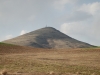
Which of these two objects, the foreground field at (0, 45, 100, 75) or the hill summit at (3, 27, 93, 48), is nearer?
the foreground field at (0, 45, 100, 75)

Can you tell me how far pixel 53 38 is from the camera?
431 feet

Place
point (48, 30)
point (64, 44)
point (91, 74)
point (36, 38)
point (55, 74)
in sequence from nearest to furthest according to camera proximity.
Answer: point (55, 74) < point (91, 74) < point (64, 44) < point (36, 38) < point (48, 30)

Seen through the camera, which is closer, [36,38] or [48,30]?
[36,38]

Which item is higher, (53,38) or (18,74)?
(53,38)

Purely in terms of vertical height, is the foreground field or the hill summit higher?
the hill summit

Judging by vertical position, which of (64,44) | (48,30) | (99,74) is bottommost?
(99,74)

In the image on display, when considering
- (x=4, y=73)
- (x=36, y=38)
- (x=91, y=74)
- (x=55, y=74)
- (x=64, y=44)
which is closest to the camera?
(x=4, y=73)

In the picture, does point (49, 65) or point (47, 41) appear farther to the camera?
point (47, 41)

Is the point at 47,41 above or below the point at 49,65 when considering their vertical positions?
above

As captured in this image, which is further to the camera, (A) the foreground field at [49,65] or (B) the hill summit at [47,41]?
(B) the hill summit at [47,41]

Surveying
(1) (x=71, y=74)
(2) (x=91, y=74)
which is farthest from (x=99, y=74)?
(1) (x=71, y=74)

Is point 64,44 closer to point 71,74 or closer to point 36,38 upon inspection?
point 36,38

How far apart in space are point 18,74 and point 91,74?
20.2 feet

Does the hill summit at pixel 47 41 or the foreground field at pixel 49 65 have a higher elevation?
the hill summit at pixel 47 41
